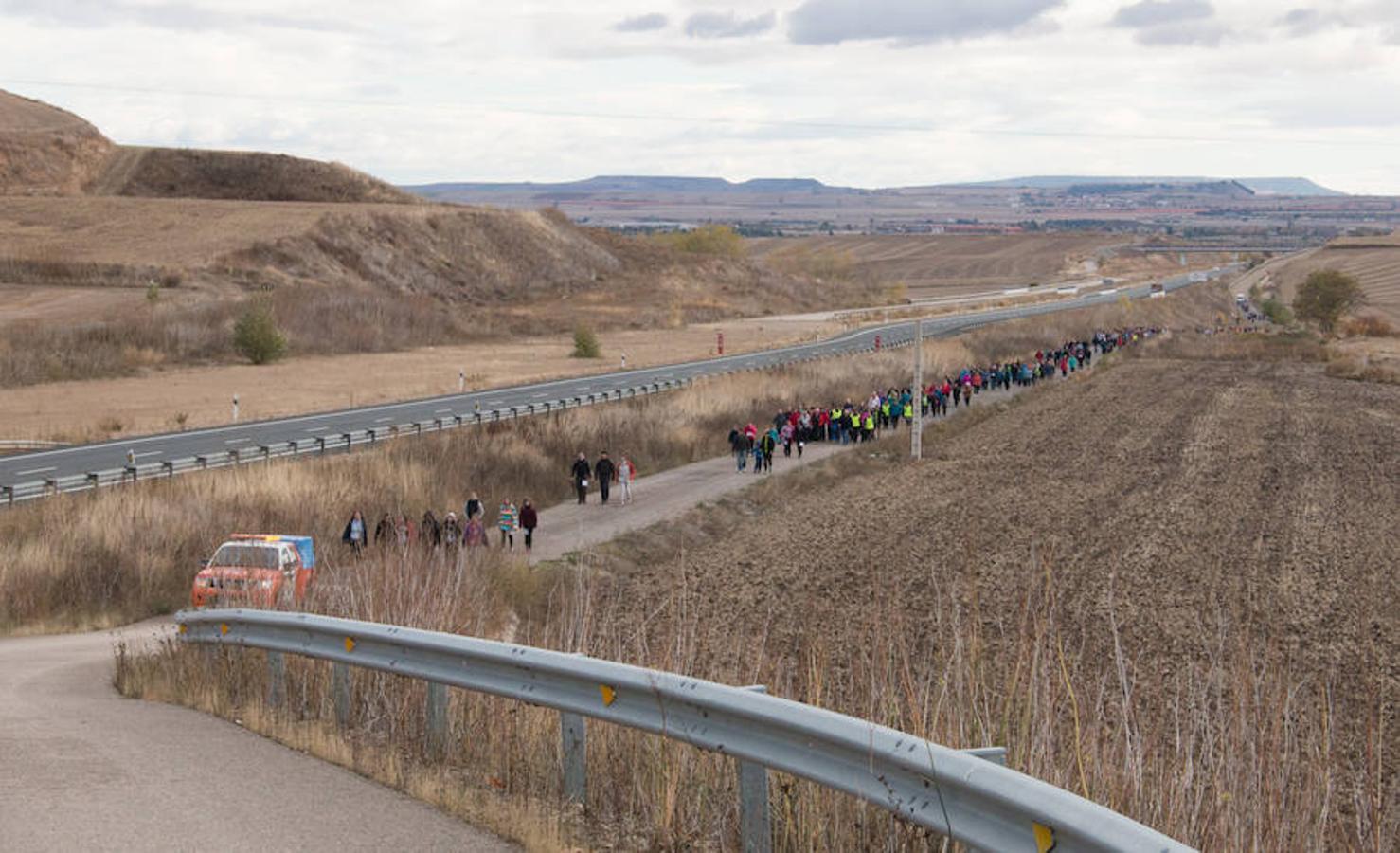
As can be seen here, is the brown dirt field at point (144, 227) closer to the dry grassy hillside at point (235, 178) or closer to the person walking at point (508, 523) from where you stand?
the dry grassy hillside at point (235, 178)

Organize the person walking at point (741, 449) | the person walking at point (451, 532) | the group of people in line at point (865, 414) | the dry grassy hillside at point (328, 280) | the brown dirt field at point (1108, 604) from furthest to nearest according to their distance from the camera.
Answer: the dry grassy hillside at point (328, 280)
the group of people in line at point (865, 414)
the person walking at point (741, 449)
the person walking at point (451, 532)
the brown dirt field at point (1108, 604)

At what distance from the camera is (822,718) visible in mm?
5949

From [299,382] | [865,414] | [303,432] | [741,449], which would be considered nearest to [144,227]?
[299,382]

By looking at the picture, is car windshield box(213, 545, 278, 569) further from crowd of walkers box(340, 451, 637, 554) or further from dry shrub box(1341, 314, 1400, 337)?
dry shrub box(1341, 314, 1400, 337)

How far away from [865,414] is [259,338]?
28.0 meters

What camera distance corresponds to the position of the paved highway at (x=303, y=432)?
31467 mm

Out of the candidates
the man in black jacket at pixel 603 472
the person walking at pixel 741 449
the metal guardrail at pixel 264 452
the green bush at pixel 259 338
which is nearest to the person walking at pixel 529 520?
the man in black jacket at pixel 603 472

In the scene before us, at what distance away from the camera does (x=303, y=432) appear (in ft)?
135

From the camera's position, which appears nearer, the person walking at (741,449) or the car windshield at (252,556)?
the car windshield at (252,556)

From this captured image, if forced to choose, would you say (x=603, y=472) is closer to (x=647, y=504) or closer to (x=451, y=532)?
(x=647, y=504)

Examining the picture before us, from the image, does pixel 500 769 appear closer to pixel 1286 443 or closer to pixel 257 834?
pixel 257 834

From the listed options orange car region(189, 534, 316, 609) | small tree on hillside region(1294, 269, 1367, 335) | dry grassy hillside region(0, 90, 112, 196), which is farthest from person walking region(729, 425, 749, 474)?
dry grassy hillside region(0, 90, 112, 196)

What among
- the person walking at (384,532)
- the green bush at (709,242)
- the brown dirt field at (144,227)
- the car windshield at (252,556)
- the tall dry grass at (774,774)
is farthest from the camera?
the green bush at (709,242)

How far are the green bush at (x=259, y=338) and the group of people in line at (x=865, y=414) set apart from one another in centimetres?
2370
